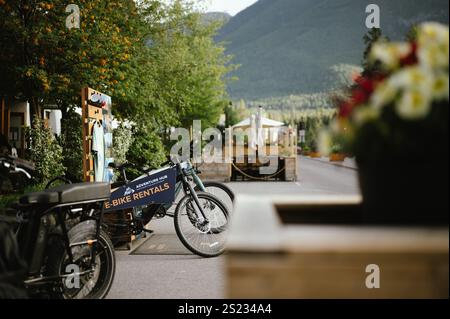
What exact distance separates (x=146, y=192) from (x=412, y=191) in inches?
204

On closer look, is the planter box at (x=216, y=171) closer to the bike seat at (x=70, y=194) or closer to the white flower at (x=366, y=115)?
the bike seat at (x=70, y=194)

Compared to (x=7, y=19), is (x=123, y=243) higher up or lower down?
lower down

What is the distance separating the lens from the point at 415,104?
1.98 metres

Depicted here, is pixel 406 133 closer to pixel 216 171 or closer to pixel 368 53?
pixel 368 53

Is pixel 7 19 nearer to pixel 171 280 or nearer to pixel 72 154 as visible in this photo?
pixel 72 154

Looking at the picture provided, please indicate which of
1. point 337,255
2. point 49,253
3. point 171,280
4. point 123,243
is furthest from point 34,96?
point 337,255

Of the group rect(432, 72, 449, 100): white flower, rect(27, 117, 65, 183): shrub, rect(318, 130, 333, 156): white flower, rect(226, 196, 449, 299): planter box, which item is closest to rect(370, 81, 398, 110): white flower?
rect(432, 72, 449, 100): white flower

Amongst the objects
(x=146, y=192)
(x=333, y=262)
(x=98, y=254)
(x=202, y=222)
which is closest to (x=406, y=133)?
(x=333, y=262)

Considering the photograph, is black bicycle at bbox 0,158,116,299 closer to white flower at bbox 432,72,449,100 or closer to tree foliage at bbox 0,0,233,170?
white flower at bbox 432,72,449,100

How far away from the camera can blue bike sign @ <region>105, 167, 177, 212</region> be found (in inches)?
275

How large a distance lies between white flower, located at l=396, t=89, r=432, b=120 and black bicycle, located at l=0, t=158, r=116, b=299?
2675mm

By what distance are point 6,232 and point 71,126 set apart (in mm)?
11844

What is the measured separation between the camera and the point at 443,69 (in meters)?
2.12

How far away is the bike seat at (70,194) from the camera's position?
3.96 metres
